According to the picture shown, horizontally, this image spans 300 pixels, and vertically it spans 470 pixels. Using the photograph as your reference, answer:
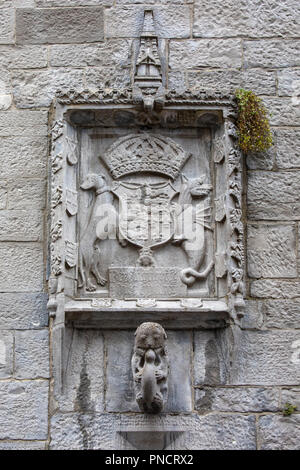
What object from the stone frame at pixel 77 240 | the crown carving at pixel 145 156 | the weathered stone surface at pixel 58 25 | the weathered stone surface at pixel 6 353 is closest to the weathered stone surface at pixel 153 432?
the stone frame at pixel 77 240

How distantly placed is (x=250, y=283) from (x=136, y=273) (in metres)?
0.73

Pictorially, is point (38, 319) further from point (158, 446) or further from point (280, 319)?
point (280, 319)

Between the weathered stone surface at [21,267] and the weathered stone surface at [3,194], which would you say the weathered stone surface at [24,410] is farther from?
the weathered stone surface at [3,194]

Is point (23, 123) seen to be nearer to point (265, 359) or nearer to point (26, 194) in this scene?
point (26, 194)

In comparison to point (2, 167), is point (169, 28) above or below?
above

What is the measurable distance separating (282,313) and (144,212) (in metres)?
1.09

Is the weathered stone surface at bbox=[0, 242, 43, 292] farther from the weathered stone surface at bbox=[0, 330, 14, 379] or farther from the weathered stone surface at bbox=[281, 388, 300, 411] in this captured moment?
the weathered stone surface at bbox=[281, 388, 300, 411]

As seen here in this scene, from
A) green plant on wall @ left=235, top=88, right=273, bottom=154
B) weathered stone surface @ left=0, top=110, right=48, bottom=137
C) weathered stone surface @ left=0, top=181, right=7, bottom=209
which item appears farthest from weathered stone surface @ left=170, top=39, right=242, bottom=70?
weathered stone surface @ left=0, top=181, right=7, bottom=209

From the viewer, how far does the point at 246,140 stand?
→ 4707mm

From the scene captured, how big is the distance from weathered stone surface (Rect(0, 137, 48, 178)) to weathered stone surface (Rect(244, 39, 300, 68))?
150 cm

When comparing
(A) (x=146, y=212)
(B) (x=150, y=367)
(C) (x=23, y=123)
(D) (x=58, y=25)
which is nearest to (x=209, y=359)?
(B) (x=150, y=367)

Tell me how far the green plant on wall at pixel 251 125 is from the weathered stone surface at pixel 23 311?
5.35 feet

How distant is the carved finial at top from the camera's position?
4.73 metres

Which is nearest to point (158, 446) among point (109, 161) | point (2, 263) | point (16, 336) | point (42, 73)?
point (16, 336)
